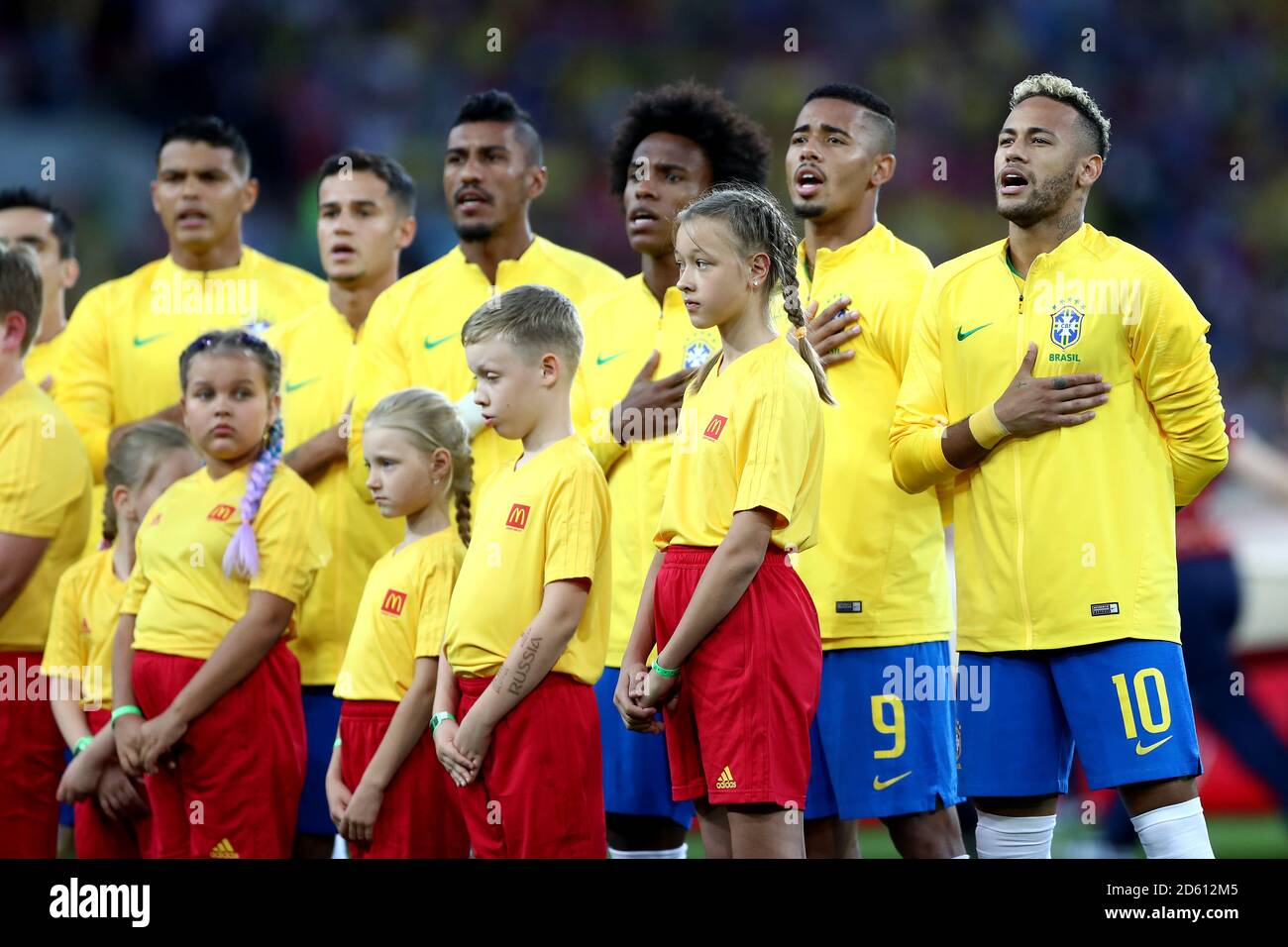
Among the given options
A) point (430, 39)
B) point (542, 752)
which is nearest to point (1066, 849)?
point (542, 752)

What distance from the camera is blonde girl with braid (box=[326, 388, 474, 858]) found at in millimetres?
3770

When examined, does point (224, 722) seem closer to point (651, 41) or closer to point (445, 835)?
point (445, 835)

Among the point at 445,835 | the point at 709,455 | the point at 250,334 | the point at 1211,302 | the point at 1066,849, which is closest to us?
the point at 709,455

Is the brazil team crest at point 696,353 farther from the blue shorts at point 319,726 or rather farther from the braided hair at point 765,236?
the blue shorts at point 319,726

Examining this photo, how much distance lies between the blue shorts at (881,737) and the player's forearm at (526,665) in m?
0.74

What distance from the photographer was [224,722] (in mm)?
4043

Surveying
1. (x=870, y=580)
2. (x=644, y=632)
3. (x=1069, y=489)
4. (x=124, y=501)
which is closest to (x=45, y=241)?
(x=124, y=501)

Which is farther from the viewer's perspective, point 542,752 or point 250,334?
point 250,334

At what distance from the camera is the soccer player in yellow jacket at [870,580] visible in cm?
385

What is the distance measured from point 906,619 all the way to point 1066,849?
338cm

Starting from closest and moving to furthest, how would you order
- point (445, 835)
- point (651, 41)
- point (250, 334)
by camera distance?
1. point (445, 835)
2. point (250, 334)
3. point (651, 41)

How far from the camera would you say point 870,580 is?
153 inches

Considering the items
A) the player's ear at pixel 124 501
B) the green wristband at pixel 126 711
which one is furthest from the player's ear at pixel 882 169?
the green wristband at pixel 126 711

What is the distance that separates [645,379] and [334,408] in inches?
46.9
